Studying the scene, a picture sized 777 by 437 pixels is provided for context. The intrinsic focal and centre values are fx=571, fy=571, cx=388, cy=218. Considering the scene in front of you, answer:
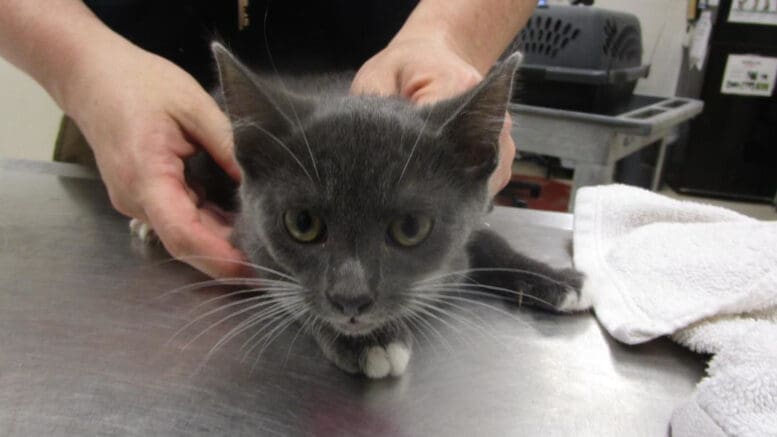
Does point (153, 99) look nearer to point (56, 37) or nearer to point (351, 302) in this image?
point (56, 37)

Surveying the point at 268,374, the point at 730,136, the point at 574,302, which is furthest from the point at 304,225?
the point at 730,136

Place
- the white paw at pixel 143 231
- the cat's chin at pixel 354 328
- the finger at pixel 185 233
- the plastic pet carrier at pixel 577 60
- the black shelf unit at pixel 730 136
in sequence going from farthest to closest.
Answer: the black shelf unit at pixel 730 136, the plastic pet carrier at pixel 577 60, the white paw at pixel 143 231, the finger at pixel 185 233, the cat's chin at pixel 354 328

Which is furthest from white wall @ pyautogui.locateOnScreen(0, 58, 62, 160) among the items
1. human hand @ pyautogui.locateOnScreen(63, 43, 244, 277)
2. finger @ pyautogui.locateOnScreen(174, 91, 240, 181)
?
finger @ pyautogui.locateOnScreen(174, 91, 240, 181)

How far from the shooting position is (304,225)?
77 centimetres

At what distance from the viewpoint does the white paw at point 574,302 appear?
0.92m

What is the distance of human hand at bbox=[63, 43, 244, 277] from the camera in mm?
928

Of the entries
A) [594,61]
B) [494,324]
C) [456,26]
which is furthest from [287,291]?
[594,61]

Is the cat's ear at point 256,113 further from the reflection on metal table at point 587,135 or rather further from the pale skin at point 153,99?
the reflection on metal table at point 587,135

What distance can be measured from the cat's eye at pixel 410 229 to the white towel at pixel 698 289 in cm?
33

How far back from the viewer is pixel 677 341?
831mm

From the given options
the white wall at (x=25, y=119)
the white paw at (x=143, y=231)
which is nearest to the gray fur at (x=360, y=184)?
the white paw at (x=143, y=231)

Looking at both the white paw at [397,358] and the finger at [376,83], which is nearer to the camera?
the white paw at [397,358]

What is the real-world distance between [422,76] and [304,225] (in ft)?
1.32

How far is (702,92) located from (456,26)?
9.04 feet
